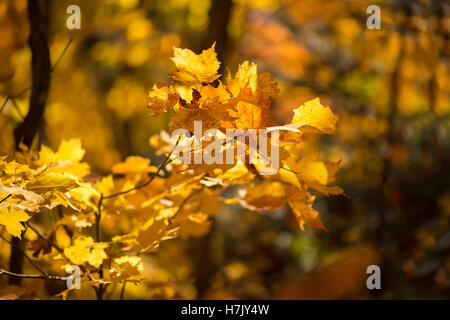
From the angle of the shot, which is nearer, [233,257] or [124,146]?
[233,257]

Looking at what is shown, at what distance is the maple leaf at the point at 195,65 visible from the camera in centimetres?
60

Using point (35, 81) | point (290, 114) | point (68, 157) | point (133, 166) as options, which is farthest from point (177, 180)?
point (290, 114)

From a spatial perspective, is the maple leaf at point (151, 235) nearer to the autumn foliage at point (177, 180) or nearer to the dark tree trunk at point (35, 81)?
the autumn foliage at point (177, 180)

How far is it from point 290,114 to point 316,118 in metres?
3.37

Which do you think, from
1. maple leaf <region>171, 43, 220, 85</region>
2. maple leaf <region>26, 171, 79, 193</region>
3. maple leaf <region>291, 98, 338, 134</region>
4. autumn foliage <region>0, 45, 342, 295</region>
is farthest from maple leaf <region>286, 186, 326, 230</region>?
maple leaf <region>26, 171, 79, 193</region>

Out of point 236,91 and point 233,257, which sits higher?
point 236,91

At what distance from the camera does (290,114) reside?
3928mm

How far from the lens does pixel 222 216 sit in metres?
3.35

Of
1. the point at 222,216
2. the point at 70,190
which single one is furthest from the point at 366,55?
the point at 70,190

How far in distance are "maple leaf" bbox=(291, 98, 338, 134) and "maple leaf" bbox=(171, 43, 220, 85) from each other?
0.14 meters

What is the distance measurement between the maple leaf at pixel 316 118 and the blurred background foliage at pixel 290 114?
2.02 ft

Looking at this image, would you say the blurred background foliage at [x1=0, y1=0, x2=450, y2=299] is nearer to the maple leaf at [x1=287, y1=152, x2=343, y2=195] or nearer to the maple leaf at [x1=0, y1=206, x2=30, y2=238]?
the maple leaf at [x1=0, y1=206, x2=30, y2=238]
